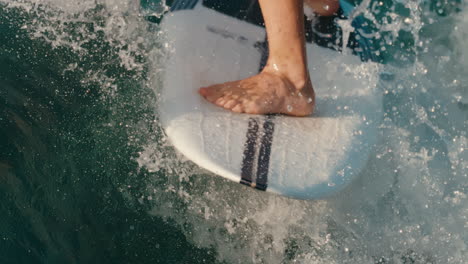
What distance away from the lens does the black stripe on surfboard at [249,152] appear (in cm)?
194

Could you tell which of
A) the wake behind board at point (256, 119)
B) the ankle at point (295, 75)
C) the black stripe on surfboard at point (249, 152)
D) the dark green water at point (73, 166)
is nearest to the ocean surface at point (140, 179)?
the dark green water at point (73, 166)

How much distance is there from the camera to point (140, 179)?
2.20 m

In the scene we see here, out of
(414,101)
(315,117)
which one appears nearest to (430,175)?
(414,101)

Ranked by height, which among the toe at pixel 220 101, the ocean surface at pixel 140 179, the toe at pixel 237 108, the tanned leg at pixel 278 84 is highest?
the tanned leg at pixel 278 84

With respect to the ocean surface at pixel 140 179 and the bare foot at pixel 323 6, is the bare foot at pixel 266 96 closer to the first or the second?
the ocean surface at pixel 140 179

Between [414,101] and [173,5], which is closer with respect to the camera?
[173,5]

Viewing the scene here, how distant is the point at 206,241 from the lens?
214 cm

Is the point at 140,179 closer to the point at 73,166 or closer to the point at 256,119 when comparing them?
the point at 73,166

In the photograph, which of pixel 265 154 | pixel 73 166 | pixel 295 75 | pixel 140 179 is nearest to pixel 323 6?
pixel 295 75

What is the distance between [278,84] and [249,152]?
300mm

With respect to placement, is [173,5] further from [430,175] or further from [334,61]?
[430,175]

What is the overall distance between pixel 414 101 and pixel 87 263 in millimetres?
1789

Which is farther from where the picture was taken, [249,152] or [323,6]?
[323,6]

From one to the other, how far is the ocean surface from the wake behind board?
0.18m
